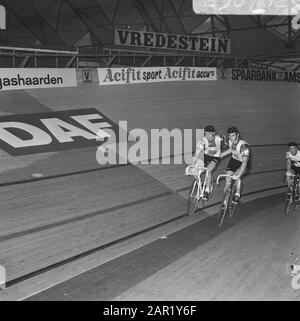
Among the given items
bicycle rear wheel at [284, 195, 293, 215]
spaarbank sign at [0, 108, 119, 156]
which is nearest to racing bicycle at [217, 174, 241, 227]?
bicycle rear wheel at [284, 195, 293, 215]

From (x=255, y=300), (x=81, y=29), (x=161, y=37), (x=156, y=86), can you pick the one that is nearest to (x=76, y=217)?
(x=255, y=300)

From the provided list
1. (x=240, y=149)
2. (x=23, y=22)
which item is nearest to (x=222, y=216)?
(x=240, y=149)

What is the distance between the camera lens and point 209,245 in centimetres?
550

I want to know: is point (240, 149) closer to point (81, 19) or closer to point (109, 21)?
point (109, 21)

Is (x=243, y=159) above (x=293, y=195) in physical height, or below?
above

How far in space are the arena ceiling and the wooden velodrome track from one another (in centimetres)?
1839

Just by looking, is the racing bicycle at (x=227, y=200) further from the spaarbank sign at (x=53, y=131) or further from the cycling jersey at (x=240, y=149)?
the spaarbank sign at (x=53, y=131)

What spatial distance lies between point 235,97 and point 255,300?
12369mm

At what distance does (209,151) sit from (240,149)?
2.12 ft

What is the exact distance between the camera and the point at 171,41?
832 inches

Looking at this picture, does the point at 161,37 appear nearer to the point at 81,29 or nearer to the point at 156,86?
the point at 156,86

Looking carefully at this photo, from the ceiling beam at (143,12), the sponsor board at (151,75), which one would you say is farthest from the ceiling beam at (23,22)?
the sponsor board at (151,75)

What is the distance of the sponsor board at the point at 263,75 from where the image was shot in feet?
57.7

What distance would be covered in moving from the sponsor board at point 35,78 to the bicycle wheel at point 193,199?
693cm
